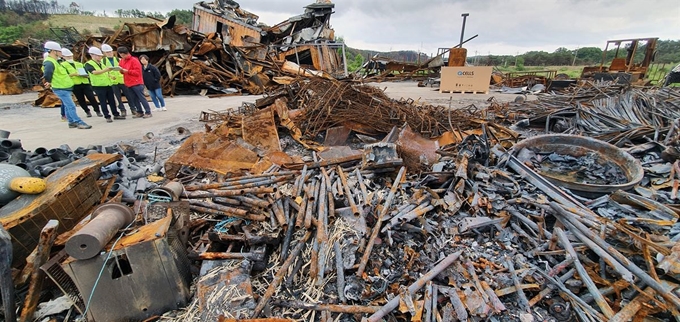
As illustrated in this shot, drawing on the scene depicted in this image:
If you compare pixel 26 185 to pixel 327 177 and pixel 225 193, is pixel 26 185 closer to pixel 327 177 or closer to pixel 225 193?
pixel 225 193

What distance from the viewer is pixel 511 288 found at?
2301 mm

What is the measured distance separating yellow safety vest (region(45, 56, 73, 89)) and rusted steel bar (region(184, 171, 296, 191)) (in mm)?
5702

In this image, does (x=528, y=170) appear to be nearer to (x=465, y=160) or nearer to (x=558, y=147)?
(x=465, y=160)

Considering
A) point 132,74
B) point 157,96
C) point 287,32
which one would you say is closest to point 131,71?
point 132,74

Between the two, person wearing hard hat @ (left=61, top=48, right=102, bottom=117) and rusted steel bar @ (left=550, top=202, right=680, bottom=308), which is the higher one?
person wearing hard hat @ (left=61, top=48, right=102, bottom=117)

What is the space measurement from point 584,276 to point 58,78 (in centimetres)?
973

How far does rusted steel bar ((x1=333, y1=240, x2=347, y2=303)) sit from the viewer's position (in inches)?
89.9

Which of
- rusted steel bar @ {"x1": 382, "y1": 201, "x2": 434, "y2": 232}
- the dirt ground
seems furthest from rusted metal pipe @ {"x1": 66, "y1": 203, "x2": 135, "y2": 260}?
the dirt ground

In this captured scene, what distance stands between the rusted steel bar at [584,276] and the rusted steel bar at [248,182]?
9.78 feet

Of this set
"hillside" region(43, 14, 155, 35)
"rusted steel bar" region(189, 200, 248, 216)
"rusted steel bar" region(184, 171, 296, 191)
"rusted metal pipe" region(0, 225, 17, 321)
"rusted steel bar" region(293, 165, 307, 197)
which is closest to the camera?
"rusted metal pipe" region(0, 225, 17, 321)

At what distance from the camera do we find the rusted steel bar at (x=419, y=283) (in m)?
2.03

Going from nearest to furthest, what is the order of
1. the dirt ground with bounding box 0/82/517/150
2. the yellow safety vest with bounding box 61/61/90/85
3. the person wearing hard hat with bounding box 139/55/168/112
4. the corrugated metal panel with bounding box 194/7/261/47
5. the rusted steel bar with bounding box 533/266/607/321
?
1. the rusted steel bar with bounding box 533/266/607/321
2. the dirt ground with bounding box 0/82/517/150
3. the yellow safety vest with bounding box 61/61/90/85
4. the person wearing hard hat with bounding box 139/55/168/112
5. the corrugated metal panel with bounding box 194/7/261/47

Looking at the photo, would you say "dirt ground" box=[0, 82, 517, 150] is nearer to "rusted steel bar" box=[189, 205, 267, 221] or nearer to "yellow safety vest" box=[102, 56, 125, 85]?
"yellow safety vest" box=[102, 56, 125, 85]

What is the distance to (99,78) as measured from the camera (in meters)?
6.94
